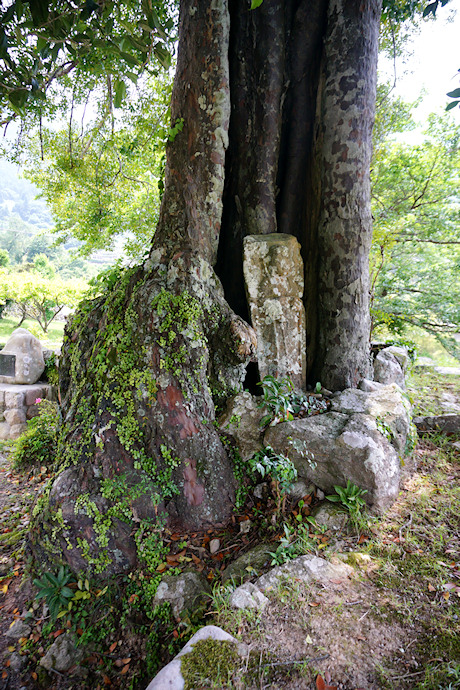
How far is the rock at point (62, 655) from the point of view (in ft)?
6.60

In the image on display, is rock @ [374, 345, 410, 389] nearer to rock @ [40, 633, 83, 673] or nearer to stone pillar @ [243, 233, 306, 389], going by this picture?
stone pillar @ [243, 233, 306, 389]

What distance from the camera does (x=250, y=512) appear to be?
8.54 feet

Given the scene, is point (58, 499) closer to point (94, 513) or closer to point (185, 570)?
point (94, 513)

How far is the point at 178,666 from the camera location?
148cm

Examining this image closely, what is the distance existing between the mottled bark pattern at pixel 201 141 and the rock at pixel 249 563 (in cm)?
230

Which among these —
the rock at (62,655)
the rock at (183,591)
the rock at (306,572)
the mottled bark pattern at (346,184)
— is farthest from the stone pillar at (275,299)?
the rock at (62,655)

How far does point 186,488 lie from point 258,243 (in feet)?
6.95

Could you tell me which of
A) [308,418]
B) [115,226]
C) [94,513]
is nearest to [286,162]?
[308,418]

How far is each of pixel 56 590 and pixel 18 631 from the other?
34 centimetres

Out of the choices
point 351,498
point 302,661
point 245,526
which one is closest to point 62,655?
point 245,526

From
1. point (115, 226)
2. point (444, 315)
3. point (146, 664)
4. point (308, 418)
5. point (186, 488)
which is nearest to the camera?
point (146, 664)

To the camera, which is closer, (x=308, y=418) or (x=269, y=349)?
(x=308, y=418)

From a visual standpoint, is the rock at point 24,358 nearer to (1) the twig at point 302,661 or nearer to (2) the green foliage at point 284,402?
(2) the green foliage at point 284,402

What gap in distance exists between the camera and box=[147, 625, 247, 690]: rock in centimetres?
142
